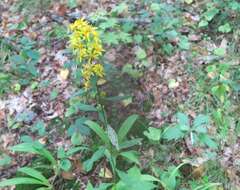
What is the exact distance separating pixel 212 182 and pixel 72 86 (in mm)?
1596

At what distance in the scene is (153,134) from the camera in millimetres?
3475

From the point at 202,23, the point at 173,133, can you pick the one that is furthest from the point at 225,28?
the point at 173,133

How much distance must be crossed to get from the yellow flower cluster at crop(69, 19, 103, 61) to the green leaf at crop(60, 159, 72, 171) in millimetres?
917

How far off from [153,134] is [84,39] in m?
1.08

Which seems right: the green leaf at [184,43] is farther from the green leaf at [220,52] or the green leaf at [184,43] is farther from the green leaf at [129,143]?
the green leaf at [129,143]

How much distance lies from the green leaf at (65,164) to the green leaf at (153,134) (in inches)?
26.2

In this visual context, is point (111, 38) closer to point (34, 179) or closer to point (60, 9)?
point (60, 9)

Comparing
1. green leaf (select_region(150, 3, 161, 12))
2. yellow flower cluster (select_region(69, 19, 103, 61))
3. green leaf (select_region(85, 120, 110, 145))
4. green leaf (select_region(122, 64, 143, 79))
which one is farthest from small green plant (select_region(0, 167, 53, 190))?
green leaf (select_region(150, 3, 161, 12))

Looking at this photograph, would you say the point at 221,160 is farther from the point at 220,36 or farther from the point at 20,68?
the point at 20,68

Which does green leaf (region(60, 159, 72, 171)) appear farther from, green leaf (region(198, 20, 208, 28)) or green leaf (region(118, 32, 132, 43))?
green leaf (region(198, 20, 208, 28))

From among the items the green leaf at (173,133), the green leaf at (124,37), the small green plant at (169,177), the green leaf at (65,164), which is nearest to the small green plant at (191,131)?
the green leaf at (173,133)

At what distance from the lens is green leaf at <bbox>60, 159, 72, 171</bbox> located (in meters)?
3.31

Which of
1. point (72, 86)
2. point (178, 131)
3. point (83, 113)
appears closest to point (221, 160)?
point (178, 131)

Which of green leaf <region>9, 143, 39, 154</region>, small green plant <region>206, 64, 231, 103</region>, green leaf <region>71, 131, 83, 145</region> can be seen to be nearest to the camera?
green leaf <region>9, 143, 39, 154</region>
